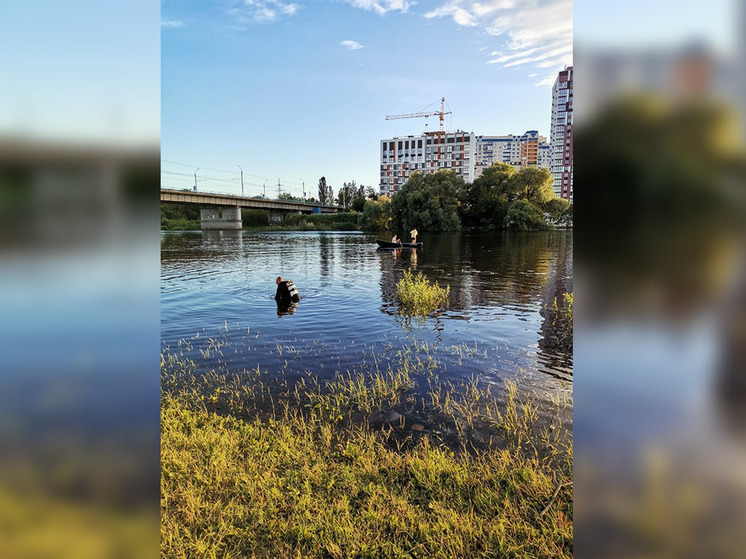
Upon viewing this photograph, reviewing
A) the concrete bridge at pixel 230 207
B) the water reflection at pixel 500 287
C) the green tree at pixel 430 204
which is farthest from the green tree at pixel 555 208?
the concrete bridge at pixel 230 207

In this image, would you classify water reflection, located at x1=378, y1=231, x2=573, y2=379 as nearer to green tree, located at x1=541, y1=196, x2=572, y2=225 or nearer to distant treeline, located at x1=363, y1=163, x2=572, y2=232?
green tree, located at x1=541, y1=196, x2=572, y2=225

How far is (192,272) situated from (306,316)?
48.7ft

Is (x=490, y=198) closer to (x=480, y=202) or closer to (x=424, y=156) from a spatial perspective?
(x=480, y=202)

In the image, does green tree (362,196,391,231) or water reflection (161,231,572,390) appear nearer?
→ water reflection (161,231,572,390)

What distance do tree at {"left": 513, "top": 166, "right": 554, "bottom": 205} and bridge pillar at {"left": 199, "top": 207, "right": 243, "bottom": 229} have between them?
57156 millimetres

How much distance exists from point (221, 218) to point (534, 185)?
66049 millimetres

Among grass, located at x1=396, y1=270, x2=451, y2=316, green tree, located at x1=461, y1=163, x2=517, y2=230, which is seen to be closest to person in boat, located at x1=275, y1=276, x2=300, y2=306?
grass, located at x1=396, y1=270, x2=451, y2=316

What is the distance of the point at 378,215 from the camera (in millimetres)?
80312

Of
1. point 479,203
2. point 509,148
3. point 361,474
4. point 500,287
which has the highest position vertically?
point 509,148

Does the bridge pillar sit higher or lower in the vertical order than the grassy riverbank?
higher

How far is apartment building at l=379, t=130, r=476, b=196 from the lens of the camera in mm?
149375

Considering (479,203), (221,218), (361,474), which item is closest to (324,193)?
(221,218)
